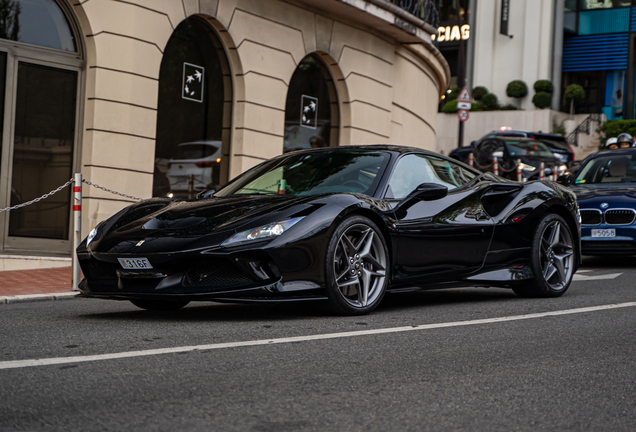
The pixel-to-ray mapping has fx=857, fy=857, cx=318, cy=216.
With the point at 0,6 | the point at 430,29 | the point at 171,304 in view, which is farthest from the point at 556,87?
the point at 171,304

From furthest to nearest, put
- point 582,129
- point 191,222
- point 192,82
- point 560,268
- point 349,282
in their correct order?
point 582,129
point 192,82
point 560,268
point 349,282
point 191,222

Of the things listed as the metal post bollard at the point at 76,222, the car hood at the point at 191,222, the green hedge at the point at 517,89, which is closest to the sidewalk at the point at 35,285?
the metal post bollard at the point at 76,222

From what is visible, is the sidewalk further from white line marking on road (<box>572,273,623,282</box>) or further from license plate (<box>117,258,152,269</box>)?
white line marking on road (<box>572,273,623,282</box>)

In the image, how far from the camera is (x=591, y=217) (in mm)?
10930

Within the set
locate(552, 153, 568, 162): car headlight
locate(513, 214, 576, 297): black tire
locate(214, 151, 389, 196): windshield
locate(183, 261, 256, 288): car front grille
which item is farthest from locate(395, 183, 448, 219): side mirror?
locate(552, 153, 568, 162): car headlight

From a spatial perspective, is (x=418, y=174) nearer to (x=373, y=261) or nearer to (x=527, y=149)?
(x=373, y=261)

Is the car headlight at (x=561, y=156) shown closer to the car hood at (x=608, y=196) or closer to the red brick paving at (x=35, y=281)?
the car hood at (x=608, y=196)

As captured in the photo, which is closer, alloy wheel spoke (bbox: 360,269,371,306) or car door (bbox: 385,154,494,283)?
alloy wheel spoke (bbox: 360,269,371,306)

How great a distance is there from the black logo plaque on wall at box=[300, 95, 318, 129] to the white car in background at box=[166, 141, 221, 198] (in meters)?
2.18

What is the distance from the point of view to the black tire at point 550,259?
24.1 feet

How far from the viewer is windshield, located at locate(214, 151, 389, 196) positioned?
245 inches

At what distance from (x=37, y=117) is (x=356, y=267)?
6457mm

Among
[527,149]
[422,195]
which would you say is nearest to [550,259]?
[422,195]

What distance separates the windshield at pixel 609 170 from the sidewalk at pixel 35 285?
7.20m
